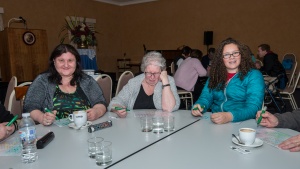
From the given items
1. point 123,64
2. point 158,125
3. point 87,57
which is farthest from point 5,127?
point 123,64

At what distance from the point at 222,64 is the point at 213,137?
35.0 inches

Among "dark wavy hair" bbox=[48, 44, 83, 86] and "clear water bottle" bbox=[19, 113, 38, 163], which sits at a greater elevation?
"dark wavy hair" bbox=[48, 44, 83, 86]

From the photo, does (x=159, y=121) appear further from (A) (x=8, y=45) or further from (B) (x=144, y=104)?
(A) (x=8, y=45)

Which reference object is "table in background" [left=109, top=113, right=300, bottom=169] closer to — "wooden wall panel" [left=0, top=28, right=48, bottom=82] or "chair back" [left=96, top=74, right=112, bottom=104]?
"chair back" [left=96, top=74, right=112, bottom=104]

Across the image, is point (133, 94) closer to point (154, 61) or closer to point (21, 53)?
point (154, 61)

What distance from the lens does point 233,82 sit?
194 cm

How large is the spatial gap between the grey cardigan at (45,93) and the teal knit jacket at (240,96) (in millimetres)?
878

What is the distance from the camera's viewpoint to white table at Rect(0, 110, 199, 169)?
1023 mm

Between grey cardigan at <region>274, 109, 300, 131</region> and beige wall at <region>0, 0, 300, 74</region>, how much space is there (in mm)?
6948

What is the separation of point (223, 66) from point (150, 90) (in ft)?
2.20

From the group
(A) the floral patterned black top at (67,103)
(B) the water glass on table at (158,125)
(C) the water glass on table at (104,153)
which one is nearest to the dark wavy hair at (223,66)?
(B) the water glass on table at (158,125)

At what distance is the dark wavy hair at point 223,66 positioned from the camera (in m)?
1.96

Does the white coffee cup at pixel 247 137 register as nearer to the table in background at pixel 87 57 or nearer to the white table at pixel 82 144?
the white table at pixel 82 144

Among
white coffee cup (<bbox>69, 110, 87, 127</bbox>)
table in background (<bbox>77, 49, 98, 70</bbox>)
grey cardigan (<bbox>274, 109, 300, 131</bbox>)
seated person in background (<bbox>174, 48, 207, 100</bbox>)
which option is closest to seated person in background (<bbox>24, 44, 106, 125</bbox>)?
white coffee cup (<bbox>69, 110, 87, 127</bbox>)
